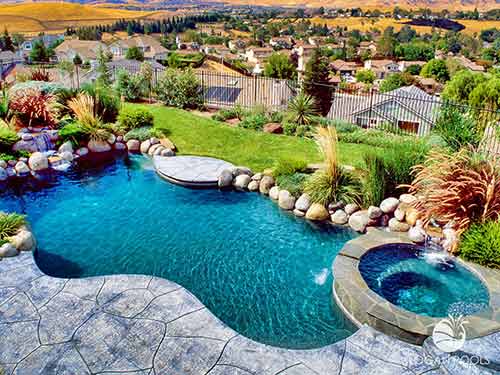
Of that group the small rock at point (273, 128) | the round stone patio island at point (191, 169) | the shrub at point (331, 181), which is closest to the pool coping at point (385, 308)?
the shrub at point (331, 181)

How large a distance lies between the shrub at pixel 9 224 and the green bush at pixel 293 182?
4.35 m

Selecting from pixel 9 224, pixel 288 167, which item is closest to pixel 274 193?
pixel 288 167

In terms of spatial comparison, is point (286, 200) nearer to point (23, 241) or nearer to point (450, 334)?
point (450, 334)

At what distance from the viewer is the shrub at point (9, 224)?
577 cm

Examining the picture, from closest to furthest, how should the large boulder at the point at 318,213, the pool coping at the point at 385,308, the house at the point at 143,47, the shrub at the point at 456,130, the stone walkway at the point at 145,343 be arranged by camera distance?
the stone walkway at the point at 145,343
the pool coping at the point at 385,308
the large boulder at the point at 318,213
the shrub at the point at 456,130
the house at the point at 143,47

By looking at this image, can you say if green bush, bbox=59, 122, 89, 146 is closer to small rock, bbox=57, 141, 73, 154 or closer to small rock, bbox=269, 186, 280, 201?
small rock, bbox=57, 141, 73, 154

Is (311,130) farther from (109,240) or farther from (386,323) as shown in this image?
(386,323)

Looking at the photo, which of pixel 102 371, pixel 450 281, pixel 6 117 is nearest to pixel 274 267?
pixel 450 281

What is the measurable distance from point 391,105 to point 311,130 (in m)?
10.2

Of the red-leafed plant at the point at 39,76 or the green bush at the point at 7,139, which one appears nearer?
the green bush at the point at 7,139

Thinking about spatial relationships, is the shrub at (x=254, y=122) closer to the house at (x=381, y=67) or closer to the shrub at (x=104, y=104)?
the shrub at (x=104, y=104)

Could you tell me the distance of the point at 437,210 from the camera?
19.4 feet

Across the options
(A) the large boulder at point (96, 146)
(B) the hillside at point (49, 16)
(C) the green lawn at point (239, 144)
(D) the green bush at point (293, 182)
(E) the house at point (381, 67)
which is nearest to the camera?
(D) the green bush at point (293, 182)

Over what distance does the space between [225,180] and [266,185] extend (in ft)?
2.75
